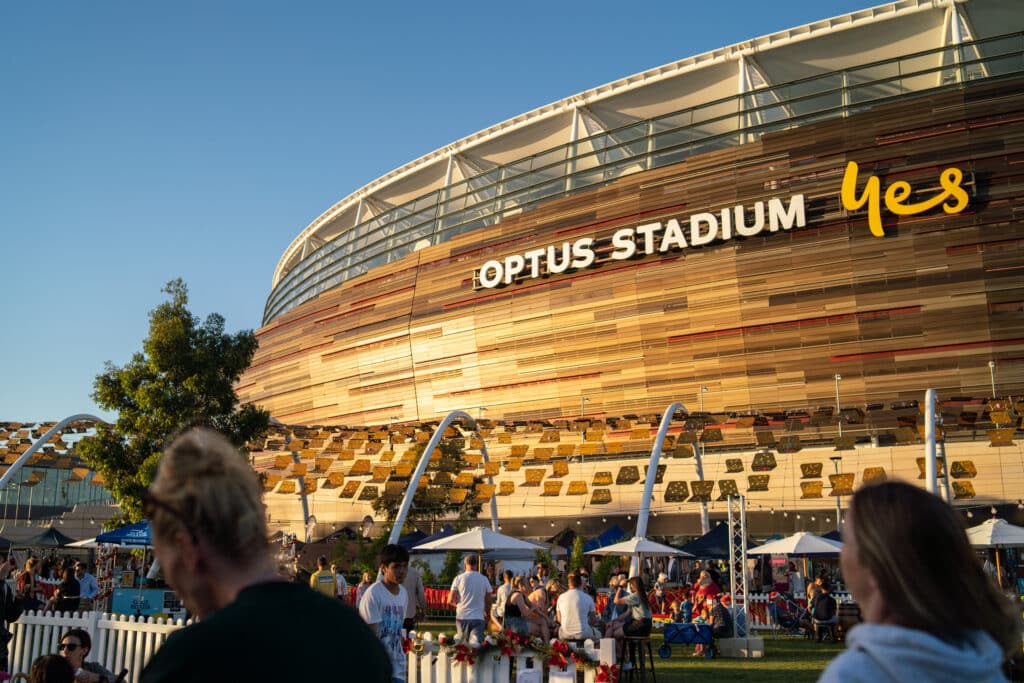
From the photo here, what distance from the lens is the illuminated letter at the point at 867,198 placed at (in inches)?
1160

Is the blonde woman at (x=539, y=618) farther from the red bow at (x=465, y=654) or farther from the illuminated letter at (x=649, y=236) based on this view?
the illuminated letter at (x=649, y=236)

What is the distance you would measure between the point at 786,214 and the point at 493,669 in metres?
25.0

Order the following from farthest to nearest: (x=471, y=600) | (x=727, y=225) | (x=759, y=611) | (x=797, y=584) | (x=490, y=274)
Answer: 1. (x=490, y=274)
2. (x=727, y=225)
3. (x=797, y=584)
4. (x=759, y=611)
5. (x=471, y=600)

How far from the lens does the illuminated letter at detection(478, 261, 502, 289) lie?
37.5 meters

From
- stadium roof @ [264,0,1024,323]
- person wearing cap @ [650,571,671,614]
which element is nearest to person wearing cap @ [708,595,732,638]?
person wearing cap @ [650,571,671,614]

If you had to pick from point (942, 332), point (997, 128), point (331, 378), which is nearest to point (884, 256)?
point (942, 332)

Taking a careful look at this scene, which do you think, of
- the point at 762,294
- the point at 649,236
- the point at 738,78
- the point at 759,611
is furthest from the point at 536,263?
the point at 759,611

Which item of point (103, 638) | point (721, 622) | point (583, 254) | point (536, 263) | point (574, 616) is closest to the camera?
point (103, 638)

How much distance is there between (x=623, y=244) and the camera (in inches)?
1344

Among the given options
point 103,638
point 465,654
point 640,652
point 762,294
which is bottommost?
point 640,652

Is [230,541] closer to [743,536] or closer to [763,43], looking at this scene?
[743,536]

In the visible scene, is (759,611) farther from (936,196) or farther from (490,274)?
(490,274)

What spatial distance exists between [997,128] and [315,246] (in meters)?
42.6

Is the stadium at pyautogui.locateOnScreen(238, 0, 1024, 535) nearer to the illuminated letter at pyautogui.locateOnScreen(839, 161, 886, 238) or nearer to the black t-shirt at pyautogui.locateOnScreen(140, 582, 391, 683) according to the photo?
the illuminated letter at pyautogui.locateOnScreen(839, 161, 886, 238)
